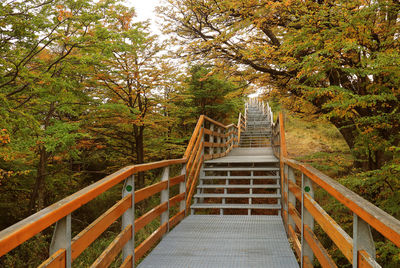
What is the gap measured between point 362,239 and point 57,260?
173 centimetres

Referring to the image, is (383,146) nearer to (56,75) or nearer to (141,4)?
(56,75)

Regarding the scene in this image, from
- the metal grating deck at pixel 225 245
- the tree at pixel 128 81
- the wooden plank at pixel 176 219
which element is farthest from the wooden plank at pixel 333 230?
the tree at pixel 128 81

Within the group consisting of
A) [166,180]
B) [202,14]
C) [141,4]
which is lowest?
[166,180]

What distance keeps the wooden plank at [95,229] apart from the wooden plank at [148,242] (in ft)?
2.00

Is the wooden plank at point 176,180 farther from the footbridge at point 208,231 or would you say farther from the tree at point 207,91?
the tree at point 207,91

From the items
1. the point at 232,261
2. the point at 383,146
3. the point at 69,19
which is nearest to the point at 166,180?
the point at 232,261

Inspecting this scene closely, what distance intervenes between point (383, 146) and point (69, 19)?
6.66m

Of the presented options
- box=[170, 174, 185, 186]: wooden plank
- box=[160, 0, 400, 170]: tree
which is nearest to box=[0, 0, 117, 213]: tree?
box=[160, 0, 400, 170]: tree

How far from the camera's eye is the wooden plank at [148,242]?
3.09m

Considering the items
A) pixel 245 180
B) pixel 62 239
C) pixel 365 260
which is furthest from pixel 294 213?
pixel 245 180

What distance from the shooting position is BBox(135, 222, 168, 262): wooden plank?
3.09 meters

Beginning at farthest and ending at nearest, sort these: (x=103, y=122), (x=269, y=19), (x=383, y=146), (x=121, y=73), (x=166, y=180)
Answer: (x=103, y=122)
(x=121, y=73)
(x=269, y=19)
(x=383, y=146)
(x=166, y=180)

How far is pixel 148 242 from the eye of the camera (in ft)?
11.2

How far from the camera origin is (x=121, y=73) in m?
8.42
